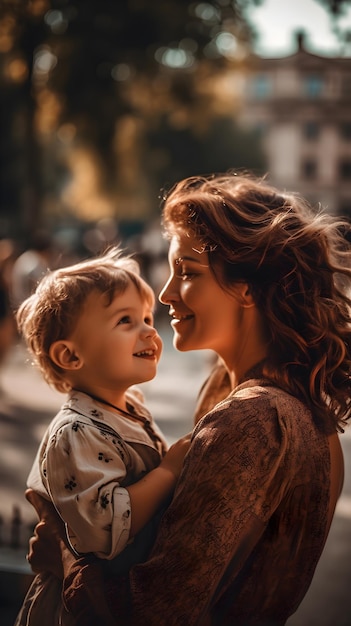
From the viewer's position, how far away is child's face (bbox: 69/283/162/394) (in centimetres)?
179

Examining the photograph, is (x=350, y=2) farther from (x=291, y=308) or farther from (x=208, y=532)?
(x=208, y=532)

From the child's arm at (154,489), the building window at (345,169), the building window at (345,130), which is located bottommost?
the child's arm at (154,489)

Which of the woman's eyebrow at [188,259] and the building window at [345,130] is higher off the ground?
the building window at [345,130]

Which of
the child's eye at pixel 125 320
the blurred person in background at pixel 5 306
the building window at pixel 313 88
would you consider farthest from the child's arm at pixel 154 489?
the building window at pixel 313 88

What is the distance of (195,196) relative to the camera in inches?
66.7

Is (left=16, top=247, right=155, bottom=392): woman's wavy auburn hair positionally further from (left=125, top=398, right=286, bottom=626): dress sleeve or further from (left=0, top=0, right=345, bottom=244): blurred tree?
(left=0, top=0, right=345, bottom=244): blurred tree

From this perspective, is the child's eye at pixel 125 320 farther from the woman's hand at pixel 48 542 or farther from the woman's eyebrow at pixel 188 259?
the woman's hand at pixel 48 542

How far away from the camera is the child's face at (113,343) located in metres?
1.79

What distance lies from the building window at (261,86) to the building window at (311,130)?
2.42m

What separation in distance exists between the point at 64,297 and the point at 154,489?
504 millimetres

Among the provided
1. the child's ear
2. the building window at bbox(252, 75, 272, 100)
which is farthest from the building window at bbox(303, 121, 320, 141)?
the child's ear

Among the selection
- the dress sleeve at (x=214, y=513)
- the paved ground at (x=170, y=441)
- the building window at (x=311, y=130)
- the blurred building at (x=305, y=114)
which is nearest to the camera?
the dress sleeve at (x=214, y=513)

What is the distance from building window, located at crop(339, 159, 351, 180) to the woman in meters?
9.64

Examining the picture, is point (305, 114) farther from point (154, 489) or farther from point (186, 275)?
point (154, 489)
